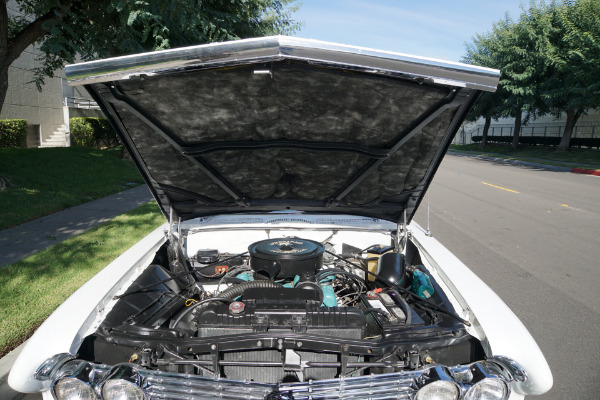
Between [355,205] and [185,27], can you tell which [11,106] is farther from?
[355,205]

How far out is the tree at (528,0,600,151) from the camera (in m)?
19.4

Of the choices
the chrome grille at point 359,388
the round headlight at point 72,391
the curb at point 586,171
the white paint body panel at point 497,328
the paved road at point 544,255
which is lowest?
the paved road at point 544,255

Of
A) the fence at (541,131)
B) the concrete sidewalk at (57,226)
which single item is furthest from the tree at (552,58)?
the concrete sidewalk at (57,226)

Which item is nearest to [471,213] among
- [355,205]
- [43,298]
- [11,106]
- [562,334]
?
[562,334]

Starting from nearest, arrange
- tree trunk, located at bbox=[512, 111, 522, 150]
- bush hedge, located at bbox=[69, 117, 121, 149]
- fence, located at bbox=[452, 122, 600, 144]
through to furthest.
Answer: bush hedge, located at bbox=[69, 117, 121, 149], fence, located at bbox=[452, 122, 600, 144], tree trunk, located at bbox=[512, 111, 522, 150]

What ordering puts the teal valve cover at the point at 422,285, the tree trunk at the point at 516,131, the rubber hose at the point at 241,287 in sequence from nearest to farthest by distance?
the rubber hose at the point at 241,287
the teal valve cover at the point at 422,285
the tree trunk at the point at 516,131

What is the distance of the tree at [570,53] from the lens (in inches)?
763

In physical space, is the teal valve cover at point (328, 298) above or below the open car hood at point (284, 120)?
below

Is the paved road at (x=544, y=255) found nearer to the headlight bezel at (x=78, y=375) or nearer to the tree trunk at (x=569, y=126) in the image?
the headlight bezel at (x=78, y=375)

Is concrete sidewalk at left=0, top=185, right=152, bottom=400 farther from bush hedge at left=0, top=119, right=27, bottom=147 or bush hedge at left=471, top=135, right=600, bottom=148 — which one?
bush hedge at left=471, top=135, right=600, bottom=148

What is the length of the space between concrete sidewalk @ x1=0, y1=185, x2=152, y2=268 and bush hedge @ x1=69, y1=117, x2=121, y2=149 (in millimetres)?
12885

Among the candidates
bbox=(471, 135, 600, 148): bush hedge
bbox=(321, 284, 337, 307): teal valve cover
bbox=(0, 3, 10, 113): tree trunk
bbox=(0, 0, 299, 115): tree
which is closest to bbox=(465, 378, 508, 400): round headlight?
bbox=(321, 284, 337, 307): teal valve cover

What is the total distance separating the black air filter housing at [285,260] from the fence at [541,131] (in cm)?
1871

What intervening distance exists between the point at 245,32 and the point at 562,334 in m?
9.81
